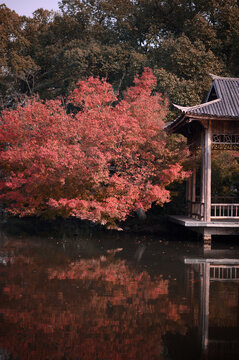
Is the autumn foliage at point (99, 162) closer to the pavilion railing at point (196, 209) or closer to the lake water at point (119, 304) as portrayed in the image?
the pavilion railing at point (196, 209)

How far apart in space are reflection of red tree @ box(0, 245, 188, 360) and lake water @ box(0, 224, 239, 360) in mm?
13

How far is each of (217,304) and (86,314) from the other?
2.40 metres

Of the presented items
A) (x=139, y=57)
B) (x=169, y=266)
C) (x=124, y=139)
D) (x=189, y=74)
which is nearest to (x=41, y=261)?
(x=169, y=266)

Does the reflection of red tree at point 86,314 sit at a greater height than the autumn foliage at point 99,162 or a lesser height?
lesser

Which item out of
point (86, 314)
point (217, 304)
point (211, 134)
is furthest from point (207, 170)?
point (86, 314)

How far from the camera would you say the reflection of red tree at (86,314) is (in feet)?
18.6

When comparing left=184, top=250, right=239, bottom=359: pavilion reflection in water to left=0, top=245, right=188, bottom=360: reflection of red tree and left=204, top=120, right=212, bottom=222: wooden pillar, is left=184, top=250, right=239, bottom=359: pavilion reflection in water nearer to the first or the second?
left=0, top=245, right=188, bottom=360: reflection of red tree

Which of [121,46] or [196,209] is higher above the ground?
[121,46]

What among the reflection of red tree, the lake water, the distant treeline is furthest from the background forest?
the reflection of red tree

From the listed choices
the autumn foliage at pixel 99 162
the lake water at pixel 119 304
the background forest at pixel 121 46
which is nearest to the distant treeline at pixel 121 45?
the background forest at pixel 121 46

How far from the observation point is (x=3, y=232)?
62.6ft

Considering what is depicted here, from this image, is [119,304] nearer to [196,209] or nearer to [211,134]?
[211,134]

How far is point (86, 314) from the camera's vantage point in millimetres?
6984

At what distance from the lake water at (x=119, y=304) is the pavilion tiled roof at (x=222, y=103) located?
4714 millimetres
